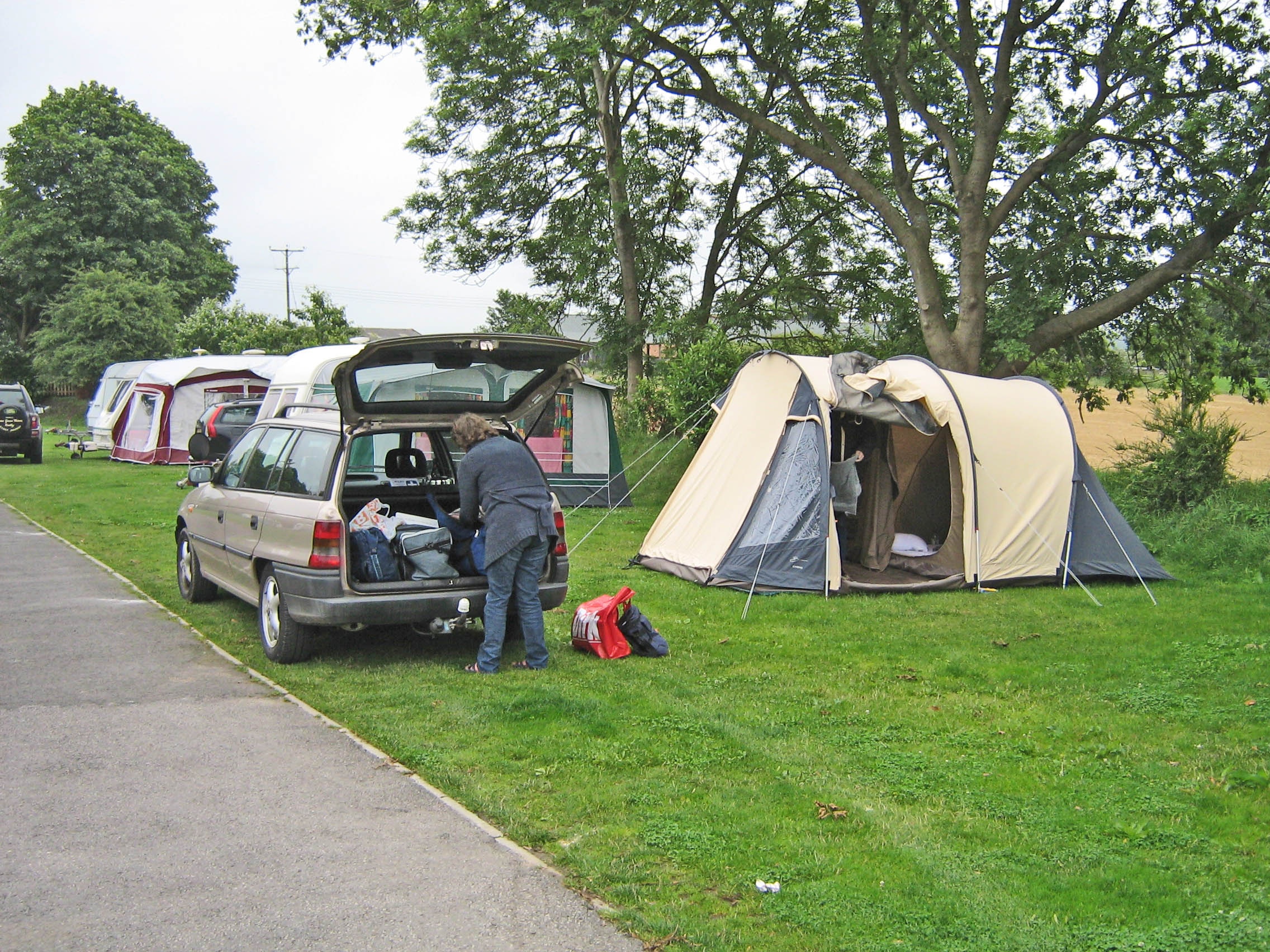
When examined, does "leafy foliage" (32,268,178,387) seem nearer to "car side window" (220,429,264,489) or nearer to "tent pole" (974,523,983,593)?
"car side window" (220,429,264,489)

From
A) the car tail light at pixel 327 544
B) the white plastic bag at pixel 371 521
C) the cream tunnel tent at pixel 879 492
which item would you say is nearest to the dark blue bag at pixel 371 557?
the white plastic bag at pixel 371 521

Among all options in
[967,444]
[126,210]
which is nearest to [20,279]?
[126,210]

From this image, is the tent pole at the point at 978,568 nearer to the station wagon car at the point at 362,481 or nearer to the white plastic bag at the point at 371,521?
the station wagon car at the point at 362,481

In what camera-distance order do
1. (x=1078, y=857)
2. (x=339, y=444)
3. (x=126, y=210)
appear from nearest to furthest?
(x=1078, y=857), (x=339, y=444), (x=126, y=210)

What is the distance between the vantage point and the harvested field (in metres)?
16.0

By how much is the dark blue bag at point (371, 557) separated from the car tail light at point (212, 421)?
15.4 m

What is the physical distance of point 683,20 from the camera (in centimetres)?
1705

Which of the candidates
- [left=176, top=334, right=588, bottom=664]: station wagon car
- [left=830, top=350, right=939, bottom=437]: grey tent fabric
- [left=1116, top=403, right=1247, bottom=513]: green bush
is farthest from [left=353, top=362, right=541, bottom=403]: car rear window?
[left=1116, top=403, right=1247, bottom=513]: green bush

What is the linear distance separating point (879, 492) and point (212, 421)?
48.6ft

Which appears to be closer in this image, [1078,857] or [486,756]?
[1078,857]

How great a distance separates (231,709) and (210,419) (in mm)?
17142

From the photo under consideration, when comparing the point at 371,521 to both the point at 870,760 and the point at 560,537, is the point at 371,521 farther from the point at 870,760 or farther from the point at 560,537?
the point at 870,760

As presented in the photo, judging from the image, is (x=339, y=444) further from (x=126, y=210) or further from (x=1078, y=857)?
(x=126, y=210)

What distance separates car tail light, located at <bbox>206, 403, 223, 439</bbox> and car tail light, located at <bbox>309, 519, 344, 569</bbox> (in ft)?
51.3
